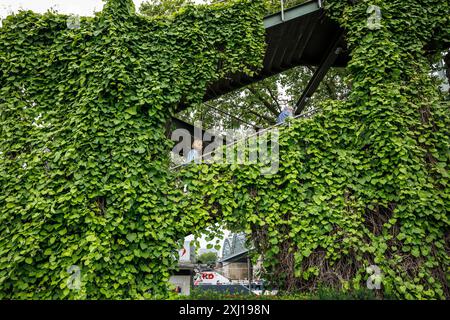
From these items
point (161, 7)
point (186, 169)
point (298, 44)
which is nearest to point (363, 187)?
point (186, 169)

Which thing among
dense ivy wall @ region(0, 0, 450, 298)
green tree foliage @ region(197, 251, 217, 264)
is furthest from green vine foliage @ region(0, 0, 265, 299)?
green tree foliage @ region(197, 251, 217, 264)

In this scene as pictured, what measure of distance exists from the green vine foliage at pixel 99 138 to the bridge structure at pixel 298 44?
0.95 meters

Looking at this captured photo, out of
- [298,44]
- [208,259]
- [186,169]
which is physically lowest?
[208,259]

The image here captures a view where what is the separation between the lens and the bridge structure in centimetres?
767

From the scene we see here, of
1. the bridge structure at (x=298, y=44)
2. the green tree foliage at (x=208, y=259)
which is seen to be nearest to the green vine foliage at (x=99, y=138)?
the bridge structure at (x=298, y=44)

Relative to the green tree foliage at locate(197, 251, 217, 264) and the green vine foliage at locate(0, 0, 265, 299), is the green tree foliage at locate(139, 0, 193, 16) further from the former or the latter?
the green tree foliage at locate(197, 251, 217, 264)

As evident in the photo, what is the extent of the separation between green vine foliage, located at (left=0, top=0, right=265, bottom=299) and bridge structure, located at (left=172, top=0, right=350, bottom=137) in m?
0.95

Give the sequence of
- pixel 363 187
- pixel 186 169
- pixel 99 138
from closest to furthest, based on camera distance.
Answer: pixel 99 138 < pixel 363 187 < pixel 186 169

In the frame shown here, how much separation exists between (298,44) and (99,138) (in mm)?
6285

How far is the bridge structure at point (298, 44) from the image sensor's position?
7668 millimetres

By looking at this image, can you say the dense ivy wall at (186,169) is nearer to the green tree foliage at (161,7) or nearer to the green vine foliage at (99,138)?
the green vine foliage at (99,138)

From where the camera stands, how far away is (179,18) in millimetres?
6867

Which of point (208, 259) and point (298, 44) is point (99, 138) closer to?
point (298, 44)

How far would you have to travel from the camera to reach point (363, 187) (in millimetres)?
6102
